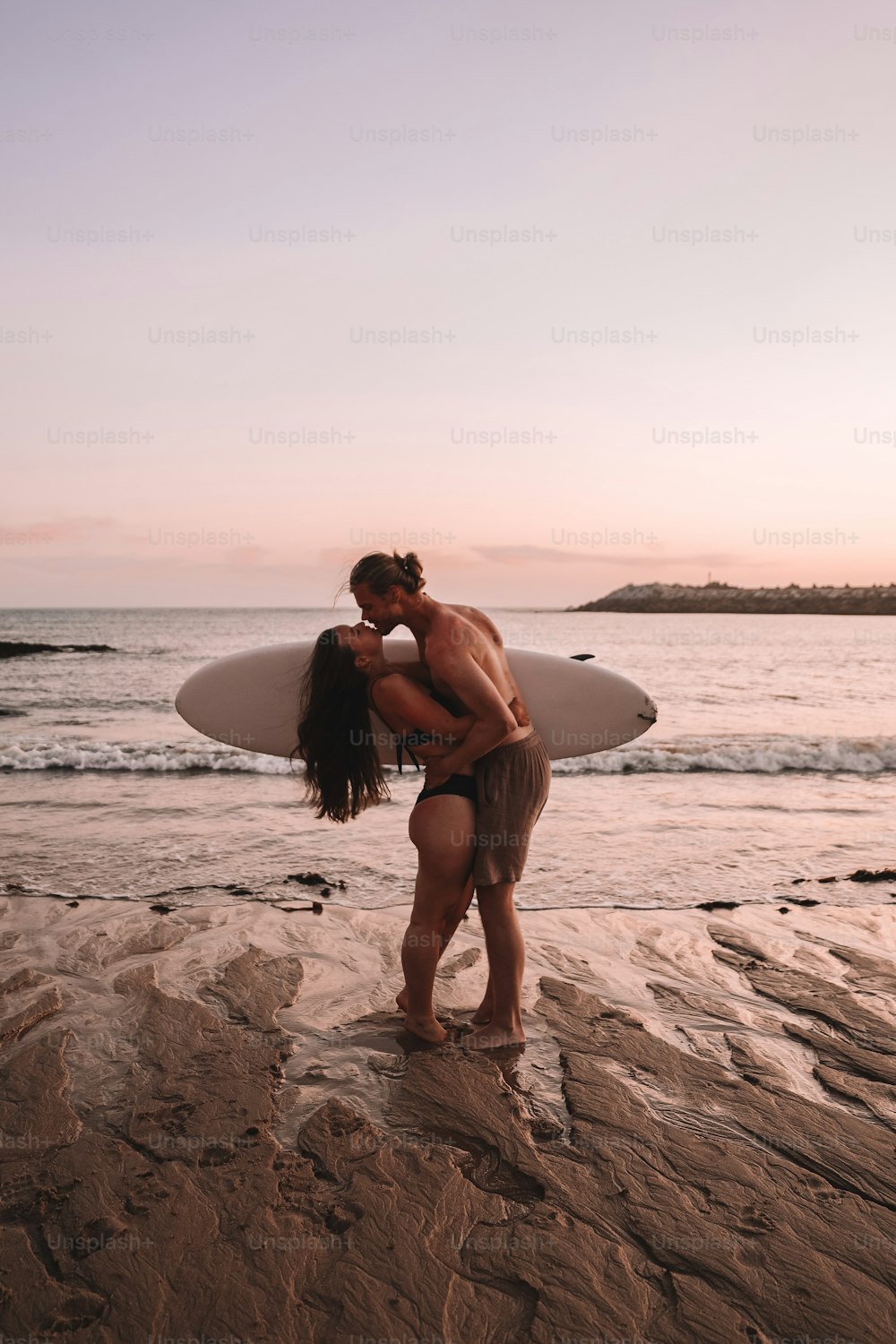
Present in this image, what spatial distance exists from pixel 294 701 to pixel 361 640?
110 cm

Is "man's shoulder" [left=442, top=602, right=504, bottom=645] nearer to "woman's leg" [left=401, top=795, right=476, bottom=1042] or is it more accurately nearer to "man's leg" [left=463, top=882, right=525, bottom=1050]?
"woman's leg" [left=401, top=795, right=476, bottom=1042]

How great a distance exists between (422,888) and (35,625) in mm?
49088

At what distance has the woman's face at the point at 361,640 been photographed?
10.1 ft

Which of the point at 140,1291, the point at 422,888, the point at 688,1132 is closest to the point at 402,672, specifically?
the point at 422,888

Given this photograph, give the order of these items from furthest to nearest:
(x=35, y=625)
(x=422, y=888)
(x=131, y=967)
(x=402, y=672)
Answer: (x=35, y=625) → (x=131, y=967) → (x=402, y=672) → (x=422, y=888)

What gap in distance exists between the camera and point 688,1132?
8.15 feet

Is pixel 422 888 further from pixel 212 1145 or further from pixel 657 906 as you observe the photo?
pixel 657 906

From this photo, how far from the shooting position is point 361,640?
10.1 ft

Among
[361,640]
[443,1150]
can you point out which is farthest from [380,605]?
[443,1150]

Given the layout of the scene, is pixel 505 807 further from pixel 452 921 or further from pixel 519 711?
pixel 452 921

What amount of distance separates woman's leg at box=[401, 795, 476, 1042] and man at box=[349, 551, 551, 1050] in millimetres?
61

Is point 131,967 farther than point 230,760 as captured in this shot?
No

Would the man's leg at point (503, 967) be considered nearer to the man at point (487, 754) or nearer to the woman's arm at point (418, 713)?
the man at point (487, 754)

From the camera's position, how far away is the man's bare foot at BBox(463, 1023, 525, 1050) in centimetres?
304
